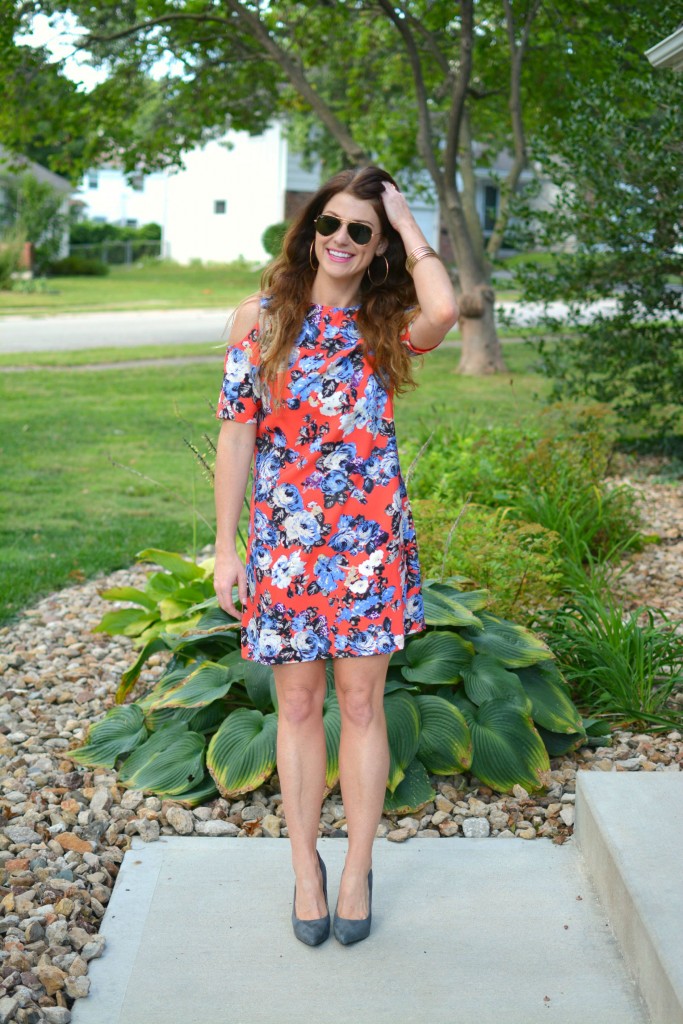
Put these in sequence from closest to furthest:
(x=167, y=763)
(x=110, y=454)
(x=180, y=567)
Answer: (x=167, y=763) < (x=180, y=567) < (x=110, y=454)

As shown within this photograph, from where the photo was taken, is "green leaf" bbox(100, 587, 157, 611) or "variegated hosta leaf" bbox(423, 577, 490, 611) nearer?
"variegated hosta leaf" bbox(423, 577, 490, 611)

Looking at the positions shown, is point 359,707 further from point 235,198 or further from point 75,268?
point 235,198

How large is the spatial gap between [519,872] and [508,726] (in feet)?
1.98

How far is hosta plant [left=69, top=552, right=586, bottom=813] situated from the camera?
11.4 feet

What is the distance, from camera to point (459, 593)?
4.08m

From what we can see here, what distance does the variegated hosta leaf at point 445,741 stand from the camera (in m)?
3.50

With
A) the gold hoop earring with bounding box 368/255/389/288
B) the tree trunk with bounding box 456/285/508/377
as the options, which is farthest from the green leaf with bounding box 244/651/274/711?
the tree trunk with bounding box 456/285/508/377

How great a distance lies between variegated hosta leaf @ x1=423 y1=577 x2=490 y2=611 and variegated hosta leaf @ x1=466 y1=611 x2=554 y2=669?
8cm

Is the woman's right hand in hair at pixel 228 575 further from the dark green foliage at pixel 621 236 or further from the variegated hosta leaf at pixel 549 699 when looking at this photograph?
the dark green foliage at pixel 621 236

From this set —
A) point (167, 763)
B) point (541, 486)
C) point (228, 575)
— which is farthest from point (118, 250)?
point (228, 575)

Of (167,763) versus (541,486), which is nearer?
(167,763)

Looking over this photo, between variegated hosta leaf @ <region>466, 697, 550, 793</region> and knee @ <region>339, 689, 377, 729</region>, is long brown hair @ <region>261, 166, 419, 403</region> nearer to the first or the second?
knee @ <region>339, 689, 377, 729</region>

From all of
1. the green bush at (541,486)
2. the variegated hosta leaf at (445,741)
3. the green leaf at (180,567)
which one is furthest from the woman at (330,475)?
the green bush at (541,486)

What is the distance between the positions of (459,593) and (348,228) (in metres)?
1.79
